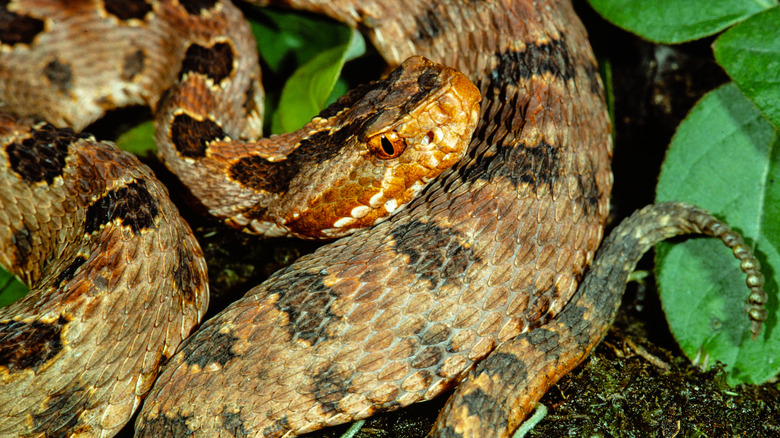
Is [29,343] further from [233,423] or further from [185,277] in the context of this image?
[233,423]

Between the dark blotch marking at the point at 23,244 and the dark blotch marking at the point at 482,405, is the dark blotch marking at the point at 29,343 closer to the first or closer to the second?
the dark blotch marking at the point at 23,244

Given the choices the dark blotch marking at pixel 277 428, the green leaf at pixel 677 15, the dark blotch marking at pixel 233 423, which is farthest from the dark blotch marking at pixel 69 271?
the green leaf at pixel 677 15

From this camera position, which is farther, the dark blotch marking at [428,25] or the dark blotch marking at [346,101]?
the dark blotch marking at [428,25]

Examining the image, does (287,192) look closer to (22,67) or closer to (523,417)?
(523,417)

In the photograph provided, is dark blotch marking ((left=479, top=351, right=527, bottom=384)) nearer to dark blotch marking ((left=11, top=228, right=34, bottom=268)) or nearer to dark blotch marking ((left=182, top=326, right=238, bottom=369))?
dark blotch marking ((left=182, top=326, right=238, bottom=369))

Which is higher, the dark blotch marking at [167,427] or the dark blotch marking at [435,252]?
the dark blotch marking at [435,252]

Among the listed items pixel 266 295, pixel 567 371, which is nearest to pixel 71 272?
pixel 266 295
